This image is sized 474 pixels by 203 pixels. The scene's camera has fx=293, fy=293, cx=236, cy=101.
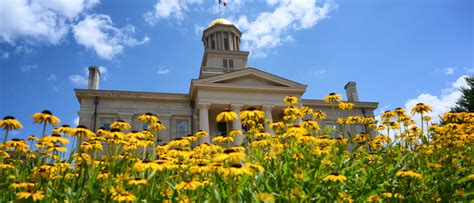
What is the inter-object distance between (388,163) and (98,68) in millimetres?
27283

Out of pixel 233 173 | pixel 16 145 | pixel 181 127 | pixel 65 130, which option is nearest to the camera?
pixel 233 173

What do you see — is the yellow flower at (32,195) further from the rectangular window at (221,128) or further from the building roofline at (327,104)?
the building roofline at (327,104)

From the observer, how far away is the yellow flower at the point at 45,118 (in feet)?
12.8

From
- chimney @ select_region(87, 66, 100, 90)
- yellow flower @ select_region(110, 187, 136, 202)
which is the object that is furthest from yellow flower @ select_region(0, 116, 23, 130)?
chimney @ select_region(87, 66, 100, 90)

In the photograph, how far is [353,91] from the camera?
107 feet

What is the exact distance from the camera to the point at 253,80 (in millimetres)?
25219

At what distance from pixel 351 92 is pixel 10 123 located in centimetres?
3260

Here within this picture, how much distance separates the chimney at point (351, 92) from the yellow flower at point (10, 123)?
104ft

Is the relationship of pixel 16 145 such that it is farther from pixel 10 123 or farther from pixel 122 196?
pixel 122 196

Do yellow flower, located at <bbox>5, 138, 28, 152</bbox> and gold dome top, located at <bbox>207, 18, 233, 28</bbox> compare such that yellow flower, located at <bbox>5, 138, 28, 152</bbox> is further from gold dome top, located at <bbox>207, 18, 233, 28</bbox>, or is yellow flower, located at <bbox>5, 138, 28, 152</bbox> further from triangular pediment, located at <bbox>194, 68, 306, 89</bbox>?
gold dome top, located at <bbox>207, 18, 233, 28</bbox>

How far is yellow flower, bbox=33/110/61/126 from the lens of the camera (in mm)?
3896

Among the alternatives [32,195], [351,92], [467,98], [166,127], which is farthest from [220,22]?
[32,195]

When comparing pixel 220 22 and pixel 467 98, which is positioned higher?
pixel 220 22

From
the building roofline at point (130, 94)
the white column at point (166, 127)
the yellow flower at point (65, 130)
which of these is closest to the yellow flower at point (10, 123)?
the yellow flower at point (65, 130)
